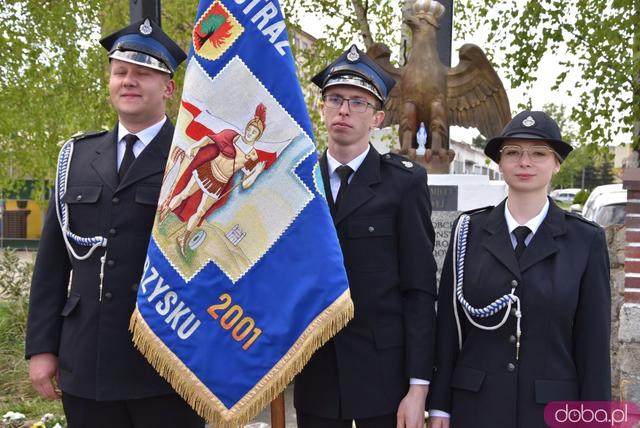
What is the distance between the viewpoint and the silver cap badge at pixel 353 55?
99.0 inches

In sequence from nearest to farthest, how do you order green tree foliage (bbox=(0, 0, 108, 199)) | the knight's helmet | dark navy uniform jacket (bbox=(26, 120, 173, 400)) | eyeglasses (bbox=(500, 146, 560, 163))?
eyeglasses (bbox=(500, 146, 560, 163)), dark navy uniform jacket (bbox=(26, 120, 173, 400)), the knight's helmet, green tree foliage (bbox=(0, 0, 108, 199))

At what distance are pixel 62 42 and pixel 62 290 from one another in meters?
6.47

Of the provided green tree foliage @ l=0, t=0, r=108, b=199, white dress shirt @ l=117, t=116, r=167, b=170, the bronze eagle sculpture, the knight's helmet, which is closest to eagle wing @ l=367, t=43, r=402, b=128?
the bronze eagle sculpture

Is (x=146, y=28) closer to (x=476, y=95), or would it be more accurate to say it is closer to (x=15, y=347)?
(x=15, y=347)

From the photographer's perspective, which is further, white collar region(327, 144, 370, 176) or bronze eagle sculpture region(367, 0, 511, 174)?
bronze eagle sculpture region(367, 0, 511, 174)

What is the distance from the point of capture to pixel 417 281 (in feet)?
7.86

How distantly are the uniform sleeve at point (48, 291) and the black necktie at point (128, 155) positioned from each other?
34 cm

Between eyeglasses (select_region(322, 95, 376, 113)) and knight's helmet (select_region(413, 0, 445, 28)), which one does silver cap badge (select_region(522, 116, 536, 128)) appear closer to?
eyeglasses (select_region(322, 95, 376, 113))

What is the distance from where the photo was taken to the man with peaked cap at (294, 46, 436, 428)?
2.37m

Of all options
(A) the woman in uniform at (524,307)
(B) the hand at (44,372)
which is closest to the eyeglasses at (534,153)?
(A) the woman in uniform at (524,307)

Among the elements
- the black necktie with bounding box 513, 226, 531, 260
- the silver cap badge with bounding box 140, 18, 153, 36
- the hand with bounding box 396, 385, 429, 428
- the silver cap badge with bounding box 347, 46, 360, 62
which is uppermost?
the silver cap badge with bounding box 140, 18, 153, 36

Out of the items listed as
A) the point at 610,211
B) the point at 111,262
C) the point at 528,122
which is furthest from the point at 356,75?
the point at 610,211

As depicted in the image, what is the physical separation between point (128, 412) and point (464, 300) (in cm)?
127

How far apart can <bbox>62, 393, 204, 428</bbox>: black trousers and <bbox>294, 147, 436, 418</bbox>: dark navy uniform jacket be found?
456 millimetres
